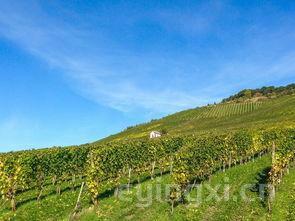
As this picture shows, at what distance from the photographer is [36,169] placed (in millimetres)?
46625

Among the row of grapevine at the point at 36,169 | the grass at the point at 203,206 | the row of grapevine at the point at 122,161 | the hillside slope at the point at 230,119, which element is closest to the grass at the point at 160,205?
the grass at the point at 203,206

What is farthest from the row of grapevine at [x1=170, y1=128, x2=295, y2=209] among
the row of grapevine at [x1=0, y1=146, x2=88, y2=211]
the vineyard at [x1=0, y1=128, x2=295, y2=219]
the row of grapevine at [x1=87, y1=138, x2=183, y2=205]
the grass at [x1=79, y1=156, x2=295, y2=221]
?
the row of grapevine at [x1=0, y1=146, x2=88, y2=211]

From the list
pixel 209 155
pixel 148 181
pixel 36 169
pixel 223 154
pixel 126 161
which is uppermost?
pixel 223 154

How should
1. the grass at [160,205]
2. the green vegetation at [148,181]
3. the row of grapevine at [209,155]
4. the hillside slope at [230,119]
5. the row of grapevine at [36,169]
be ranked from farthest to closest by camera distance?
the hillside slope at [230,119], the row of grapevine at [209,155], the row of grapevine at [36,169], the green vegetation at [148,181], the grass at [160,205]

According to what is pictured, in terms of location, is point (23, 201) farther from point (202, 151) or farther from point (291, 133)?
point (291, 133)

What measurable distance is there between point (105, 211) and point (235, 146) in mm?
29828

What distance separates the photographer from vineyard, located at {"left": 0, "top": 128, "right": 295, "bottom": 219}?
41.0m

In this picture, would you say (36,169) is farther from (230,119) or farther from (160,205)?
(230,119)

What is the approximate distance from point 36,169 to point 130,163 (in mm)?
12492

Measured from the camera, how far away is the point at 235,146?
62062 mm

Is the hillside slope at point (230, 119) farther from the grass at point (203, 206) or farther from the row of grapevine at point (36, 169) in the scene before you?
the grass at point (203, 206)

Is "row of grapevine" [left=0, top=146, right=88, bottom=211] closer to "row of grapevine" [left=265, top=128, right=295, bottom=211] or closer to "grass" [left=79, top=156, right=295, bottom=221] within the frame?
"grass" [left=79, top=156, right=295, bottom=221]

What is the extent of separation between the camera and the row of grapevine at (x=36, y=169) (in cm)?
4119

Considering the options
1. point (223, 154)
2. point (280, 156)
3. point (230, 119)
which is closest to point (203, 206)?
point (280, 156)
